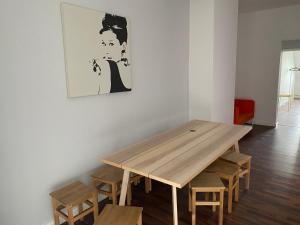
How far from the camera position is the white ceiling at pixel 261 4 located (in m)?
4.63

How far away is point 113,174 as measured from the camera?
91.0 inches

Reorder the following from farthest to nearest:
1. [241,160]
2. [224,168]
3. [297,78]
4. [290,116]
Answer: [297,78], [290,116], [241,160], [224,168]

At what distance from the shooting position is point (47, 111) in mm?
1963

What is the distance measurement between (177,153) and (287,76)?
720 centimetres

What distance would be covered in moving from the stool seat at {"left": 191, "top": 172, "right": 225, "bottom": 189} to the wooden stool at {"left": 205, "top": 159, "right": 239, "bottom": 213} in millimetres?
139

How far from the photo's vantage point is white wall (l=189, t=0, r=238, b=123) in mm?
3488

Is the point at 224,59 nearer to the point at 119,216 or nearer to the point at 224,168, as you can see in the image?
the point at 224,168

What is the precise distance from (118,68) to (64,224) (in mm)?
1631

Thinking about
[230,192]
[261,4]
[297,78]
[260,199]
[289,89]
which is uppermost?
[261,4]

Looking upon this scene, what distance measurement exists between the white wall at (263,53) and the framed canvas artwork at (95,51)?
13.2 feet

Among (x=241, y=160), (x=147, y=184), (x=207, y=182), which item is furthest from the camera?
(x=147, y=184)

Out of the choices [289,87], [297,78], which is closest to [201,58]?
[289,87]

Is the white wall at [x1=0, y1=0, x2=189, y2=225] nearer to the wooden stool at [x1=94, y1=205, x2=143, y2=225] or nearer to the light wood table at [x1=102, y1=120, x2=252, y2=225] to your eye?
the light wood table at [x1=102, y1=120, x2=252, y2=225]

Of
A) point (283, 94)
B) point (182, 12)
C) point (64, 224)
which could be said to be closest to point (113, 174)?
point (64, 224)
